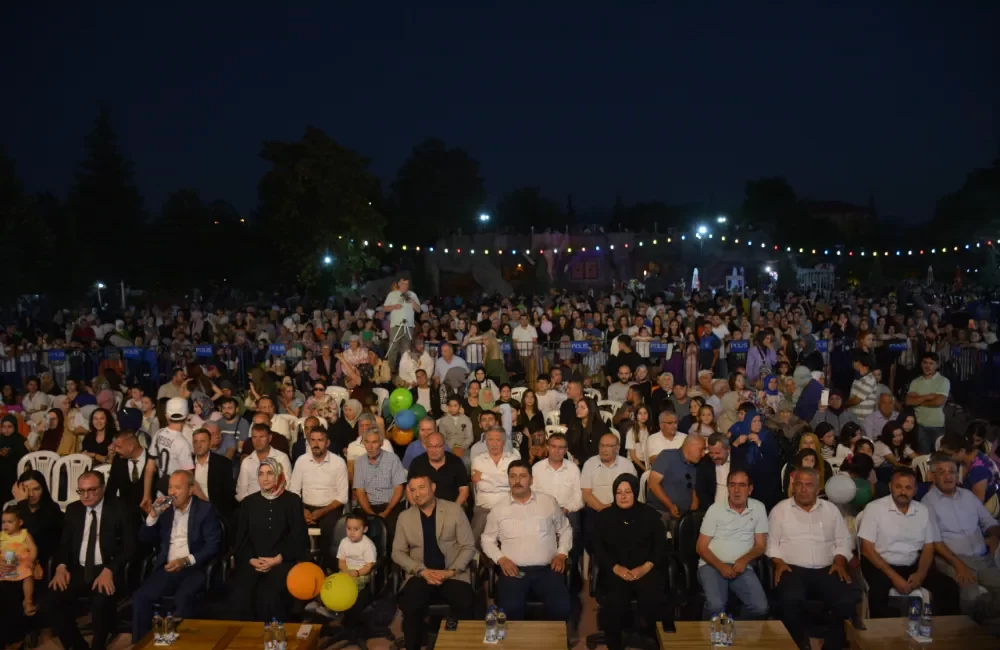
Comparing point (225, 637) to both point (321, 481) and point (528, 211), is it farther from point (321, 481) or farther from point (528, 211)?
point (528, 211)

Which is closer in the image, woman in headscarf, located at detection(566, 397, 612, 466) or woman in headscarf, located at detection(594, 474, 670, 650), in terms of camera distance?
woman in headscarf, located at detection(594, 474, 670, 650)

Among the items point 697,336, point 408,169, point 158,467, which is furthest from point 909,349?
point 408,169

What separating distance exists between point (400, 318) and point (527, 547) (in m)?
6.42

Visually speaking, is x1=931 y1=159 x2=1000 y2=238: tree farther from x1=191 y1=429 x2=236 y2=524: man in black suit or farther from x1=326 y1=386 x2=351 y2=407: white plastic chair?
x1=191 y1=429 x2=236 y2=524: man in black suit

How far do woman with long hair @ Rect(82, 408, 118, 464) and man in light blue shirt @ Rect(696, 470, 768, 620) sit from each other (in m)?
5.32

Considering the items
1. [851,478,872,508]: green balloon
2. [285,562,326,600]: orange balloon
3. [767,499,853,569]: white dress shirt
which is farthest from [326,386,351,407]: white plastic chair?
[851,478,872,508]: green balloon

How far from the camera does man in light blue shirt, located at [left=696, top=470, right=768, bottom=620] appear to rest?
514 cm

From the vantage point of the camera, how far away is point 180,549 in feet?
17.7

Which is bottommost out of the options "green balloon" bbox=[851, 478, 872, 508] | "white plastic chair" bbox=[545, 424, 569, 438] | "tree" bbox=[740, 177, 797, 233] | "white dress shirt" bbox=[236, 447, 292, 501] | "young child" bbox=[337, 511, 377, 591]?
"young child" bbox=[337, 511, 377, 591]

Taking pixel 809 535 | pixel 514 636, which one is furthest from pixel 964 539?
pixel 514 636

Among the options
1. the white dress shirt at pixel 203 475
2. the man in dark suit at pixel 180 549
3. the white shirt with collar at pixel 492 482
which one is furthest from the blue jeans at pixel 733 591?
the white dress shirt at pixel 203 475

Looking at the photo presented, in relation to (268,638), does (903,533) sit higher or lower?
higher


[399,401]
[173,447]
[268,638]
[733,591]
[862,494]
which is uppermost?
[399,401]

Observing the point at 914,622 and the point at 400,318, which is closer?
the point at 914,622
